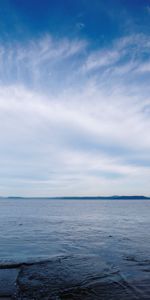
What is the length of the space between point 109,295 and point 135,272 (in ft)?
16.3

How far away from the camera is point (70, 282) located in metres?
14.9

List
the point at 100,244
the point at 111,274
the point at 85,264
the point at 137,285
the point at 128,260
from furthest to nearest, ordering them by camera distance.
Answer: the point at 100,244 < the point at 128,260 < the point at 85,264 < the point at 111,274 < the point at 137,285

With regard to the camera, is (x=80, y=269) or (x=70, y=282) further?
(x=80, y=269)

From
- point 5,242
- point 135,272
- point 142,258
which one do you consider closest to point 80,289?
point 135,272

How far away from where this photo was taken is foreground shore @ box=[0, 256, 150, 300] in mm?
12766

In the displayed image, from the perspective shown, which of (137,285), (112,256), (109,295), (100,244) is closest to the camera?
(109,295)

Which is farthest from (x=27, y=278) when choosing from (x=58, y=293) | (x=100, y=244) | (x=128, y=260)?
(x=100, y=244)

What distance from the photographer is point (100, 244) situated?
93.6ft

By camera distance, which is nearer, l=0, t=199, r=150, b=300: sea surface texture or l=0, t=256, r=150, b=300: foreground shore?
l=0, t=256, r=150, b=300: foreground shore

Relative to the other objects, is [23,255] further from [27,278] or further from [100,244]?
[100,244]

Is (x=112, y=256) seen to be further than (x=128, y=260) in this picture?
Yes

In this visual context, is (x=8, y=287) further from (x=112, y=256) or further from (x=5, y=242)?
(x=5, y=242)

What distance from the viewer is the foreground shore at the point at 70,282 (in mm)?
12766

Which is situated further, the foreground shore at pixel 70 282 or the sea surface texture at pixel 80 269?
the sea surface texture at pixel 80 269
